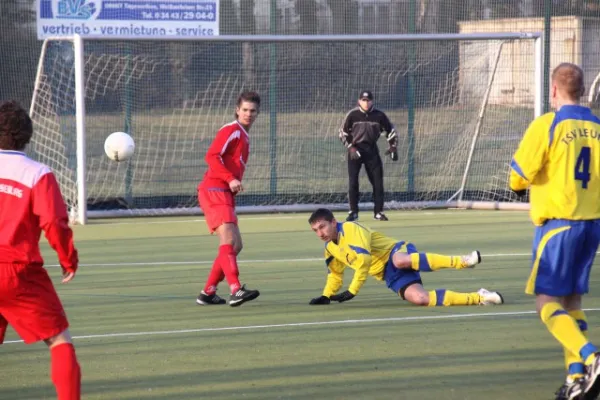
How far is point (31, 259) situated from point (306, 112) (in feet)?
44.3

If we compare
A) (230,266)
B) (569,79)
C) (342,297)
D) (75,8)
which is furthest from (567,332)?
(75,8)

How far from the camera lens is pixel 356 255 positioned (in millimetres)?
8609

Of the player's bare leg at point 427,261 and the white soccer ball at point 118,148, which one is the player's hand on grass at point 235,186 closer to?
the player's bare leg at point 427,261

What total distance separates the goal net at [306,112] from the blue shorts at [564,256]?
38.4 feet

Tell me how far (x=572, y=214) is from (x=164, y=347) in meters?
3.05

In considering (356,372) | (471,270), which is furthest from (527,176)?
→ (471,270)

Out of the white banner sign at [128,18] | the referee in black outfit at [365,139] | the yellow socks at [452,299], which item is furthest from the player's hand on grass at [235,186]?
the white banner sign at [128,18]

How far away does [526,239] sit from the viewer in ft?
44.4

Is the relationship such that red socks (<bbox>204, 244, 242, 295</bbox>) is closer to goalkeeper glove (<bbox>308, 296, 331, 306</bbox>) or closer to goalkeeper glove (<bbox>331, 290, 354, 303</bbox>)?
goalkeeper glove (<bbox>308, 296, 331, 306</bbox>)

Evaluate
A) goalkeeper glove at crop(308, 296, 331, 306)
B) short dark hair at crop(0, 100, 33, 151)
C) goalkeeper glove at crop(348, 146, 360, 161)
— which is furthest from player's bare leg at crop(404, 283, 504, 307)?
goalkeeper glove at crop(348, 146, 360, 161)

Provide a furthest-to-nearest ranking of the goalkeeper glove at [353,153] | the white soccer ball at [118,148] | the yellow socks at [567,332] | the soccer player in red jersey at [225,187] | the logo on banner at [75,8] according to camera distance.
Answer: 1. the logo on banner at [75,8]
2. the goalkeeper glove at [353,153]
3. the white soccer ball at [118,148]
4. the soccer player in red jersey at [225,187]
5. the yellow socks at [567,332]

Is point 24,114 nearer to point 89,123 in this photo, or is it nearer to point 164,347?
point 164,347

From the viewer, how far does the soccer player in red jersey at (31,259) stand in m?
5.09

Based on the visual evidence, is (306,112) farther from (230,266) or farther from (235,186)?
(230,266)
